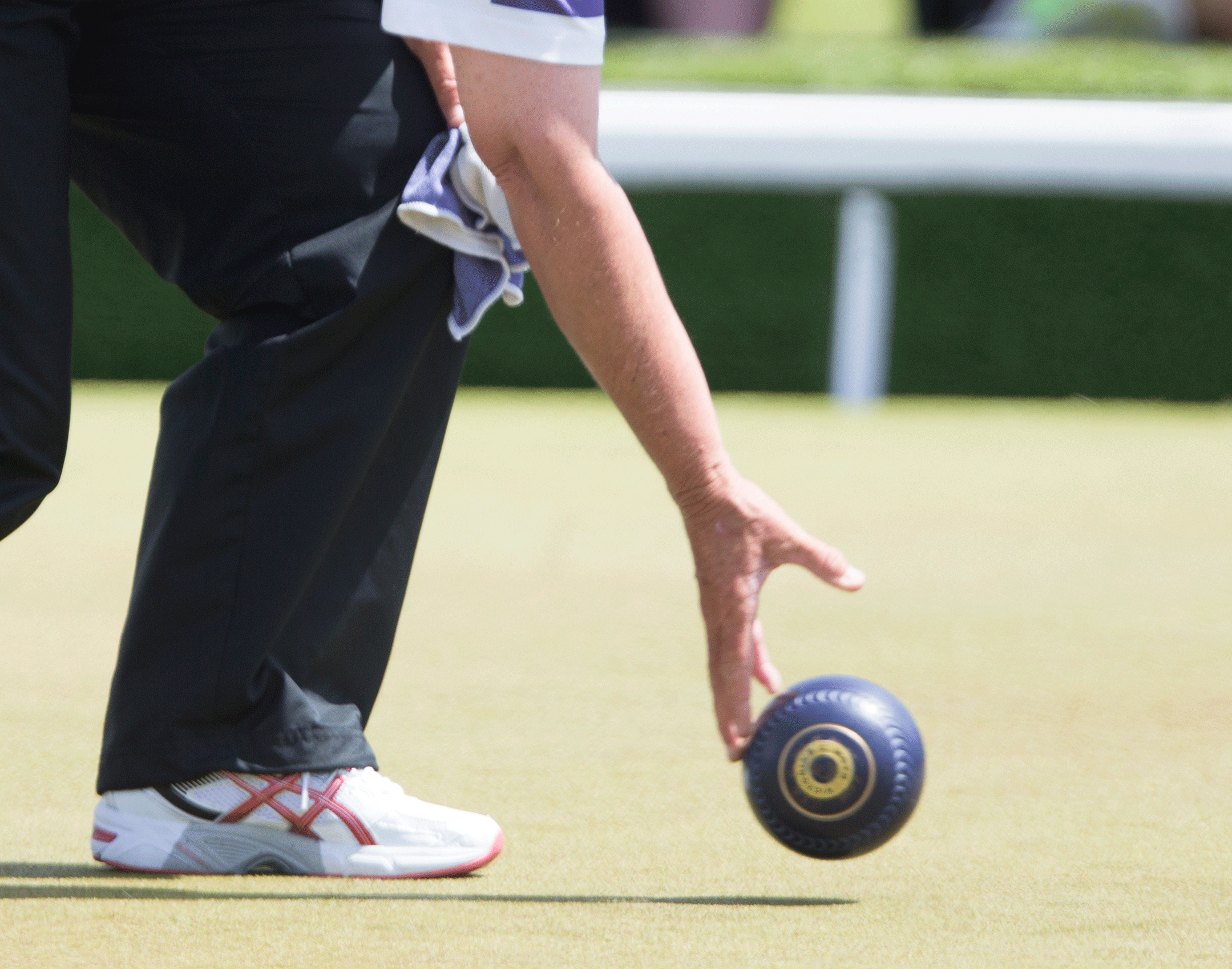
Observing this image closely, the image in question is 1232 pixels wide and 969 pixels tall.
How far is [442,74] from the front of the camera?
7.39ft

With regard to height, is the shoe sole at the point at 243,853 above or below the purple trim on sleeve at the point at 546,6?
below

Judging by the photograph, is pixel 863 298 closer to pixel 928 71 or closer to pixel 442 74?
pixel 928 71

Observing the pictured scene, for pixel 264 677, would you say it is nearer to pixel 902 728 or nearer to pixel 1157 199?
pixel 902 728

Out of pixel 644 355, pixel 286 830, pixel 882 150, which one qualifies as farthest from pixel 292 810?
pixel 882 150

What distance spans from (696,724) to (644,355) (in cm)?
117

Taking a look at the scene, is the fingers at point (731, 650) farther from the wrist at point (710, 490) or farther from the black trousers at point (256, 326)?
the black trousers at point (256, 326)

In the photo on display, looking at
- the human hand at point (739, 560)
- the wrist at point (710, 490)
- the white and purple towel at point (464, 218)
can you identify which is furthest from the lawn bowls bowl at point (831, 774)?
the white and purple towel at point (464, 218)

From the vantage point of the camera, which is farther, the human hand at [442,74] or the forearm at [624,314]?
the human hand at [442,74]

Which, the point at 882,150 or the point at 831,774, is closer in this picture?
the point at 831,774

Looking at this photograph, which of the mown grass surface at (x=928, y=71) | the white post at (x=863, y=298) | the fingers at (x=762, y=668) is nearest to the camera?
the fingers at (x=762, y=668)

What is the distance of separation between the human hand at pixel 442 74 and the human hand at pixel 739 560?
52cm

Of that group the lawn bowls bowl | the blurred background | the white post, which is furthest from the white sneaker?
the white post

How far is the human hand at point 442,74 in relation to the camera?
2.24 m

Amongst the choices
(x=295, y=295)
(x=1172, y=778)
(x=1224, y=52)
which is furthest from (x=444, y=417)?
(x=1224, y=52)
